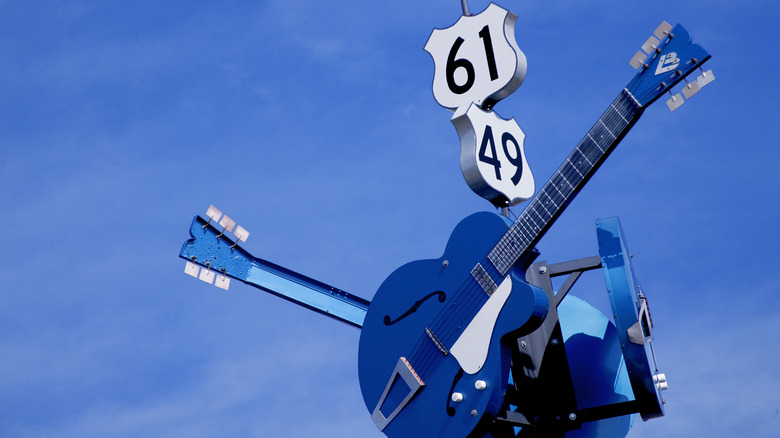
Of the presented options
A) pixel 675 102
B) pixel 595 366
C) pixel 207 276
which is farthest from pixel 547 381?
pixel 207 276

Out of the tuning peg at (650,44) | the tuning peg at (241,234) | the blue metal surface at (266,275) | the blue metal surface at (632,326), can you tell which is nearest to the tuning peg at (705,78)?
the tuning peg at (650,44)

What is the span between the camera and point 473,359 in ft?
41.6

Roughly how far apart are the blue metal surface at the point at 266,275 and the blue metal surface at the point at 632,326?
11.9ft

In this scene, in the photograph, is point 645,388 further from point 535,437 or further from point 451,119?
point 451,119

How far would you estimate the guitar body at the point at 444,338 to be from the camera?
492 inches

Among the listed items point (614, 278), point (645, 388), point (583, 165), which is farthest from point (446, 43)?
point (645, 388)

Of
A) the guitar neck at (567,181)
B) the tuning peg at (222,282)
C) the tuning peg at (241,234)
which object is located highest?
the tuning peg at (241,234)

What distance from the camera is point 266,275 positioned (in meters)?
15.6

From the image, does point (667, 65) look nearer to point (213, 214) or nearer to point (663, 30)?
point (663, 30)

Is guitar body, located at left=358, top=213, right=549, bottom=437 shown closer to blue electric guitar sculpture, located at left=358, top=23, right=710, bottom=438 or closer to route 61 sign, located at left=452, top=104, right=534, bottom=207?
blue electric guitar sculpture, located at left=358, top=23, right=710, bottom=438

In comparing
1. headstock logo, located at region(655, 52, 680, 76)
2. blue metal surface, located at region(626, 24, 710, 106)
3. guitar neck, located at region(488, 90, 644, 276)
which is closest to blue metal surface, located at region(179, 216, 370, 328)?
guitar neck, located at region(488, 90, 644, 276)

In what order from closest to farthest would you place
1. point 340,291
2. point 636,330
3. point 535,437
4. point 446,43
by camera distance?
point 636,330 → point 535,437 → point 446,43 → point 340,291

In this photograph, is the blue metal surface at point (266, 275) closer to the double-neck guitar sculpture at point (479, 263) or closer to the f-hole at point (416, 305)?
the double-neck guitar sculpture at point (479, 263)

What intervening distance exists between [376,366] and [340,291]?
202 centimetres
